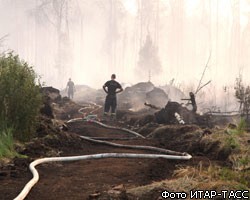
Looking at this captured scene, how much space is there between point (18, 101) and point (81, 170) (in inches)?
86.6

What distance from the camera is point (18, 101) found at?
7.48 meters

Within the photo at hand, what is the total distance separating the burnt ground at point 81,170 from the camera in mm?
4672

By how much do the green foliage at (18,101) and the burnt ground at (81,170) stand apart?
1.22ft

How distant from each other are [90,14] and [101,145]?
218ft

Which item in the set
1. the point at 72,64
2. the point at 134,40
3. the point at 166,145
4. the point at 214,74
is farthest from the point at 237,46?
the point at 166,145

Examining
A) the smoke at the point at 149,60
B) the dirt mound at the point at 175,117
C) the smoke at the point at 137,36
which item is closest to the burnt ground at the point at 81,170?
the dirt mound at the point at 175,117

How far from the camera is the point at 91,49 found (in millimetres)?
73500

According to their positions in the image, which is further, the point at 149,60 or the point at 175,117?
the point at 149,60

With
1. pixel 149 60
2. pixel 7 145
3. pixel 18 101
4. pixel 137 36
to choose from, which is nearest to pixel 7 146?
pixel 7 145

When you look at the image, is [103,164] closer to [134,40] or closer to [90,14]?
[134,40]

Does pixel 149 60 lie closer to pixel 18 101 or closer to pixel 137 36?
pixel 137 36

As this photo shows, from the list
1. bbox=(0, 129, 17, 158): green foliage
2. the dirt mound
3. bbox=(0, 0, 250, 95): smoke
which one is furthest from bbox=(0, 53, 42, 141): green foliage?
bbox=(0, 0, 250, 95): smoke

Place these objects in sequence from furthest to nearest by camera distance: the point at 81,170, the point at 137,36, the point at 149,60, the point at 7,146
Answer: the point at 137,36 < the point at 149,60 < the point at 7,146 < the point at 81,170

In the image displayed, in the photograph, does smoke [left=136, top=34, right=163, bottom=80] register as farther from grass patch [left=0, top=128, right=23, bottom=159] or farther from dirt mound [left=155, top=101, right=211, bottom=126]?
grass patch [left=0, top=128, right=23, bottom=159]
